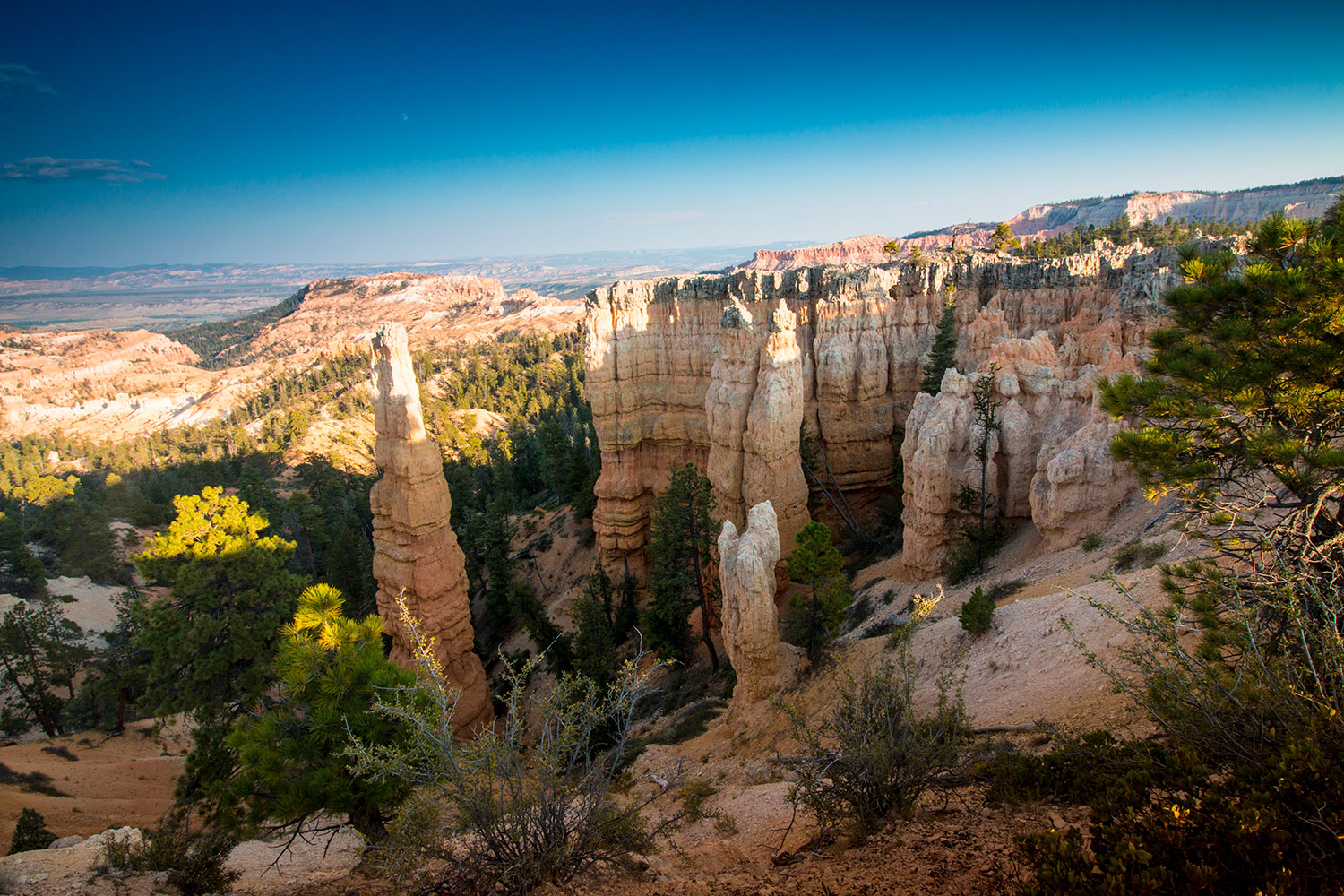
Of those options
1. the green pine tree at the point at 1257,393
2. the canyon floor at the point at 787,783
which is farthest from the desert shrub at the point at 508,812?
the green pine tree at the point at 1257,393

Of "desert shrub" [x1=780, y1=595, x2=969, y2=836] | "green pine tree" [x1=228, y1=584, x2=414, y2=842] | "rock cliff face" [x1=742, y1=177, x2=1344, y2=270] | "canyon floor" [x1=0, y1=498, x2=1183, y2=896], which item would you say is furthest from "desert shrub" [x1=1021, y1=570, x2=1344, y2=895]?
"rock cliff face" [x1=742, y1=177, x2=1344, y2=270]

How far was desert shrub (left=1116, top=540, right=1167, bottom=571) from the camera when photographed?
12211 mm

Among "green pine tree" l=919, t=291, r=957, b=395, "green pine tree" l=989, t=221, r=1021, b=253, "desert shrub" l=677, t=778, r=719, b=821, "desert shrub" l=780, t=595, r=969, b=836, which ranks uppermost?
"green pine tree" l=989, t=221, r=1021, b=253

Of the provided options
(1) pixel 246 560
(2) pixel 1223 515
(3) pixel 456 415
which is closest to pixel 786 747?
(2) pixel 1223 515

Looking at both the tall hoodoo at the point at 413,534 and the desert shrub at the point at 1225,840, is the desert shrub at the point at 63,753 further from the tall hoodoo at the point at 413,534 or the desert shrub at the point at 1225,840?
the desert shrub at the point at 1225,840

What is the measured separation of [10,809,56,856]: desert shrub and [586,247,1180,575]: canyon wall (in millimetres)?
21797

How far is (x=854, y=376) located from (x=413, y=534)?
21.3 metres

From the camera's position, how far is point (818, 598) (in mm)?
15250

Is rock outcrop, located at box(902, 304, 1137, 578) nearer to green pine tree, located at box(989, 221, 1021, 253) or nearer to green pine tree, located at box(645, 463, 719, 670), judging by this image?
green pine tree, located at box(645, 463, 719, 670)

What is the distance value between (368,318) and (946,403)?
648 ft

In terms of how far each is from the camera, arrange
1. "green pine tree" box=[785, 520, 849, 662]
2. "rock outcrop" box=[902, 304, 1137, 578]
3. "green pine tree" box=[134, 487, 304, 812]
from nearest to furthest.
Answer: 1. "green pine tree" box=[785, 520, 849, 662]
2. "green pine tree" box=[134, 487, 304, 812]
3. "rock outcrop" box=[902, 304, 1137, 578]

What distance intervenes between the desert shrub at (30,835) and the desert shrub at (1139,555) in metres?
23.7

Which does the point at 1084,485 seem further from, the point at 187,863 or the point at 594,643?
the point at 187,863

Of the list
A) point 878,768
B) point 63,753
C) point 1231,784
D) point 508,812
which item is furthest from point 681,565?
point 63,753
